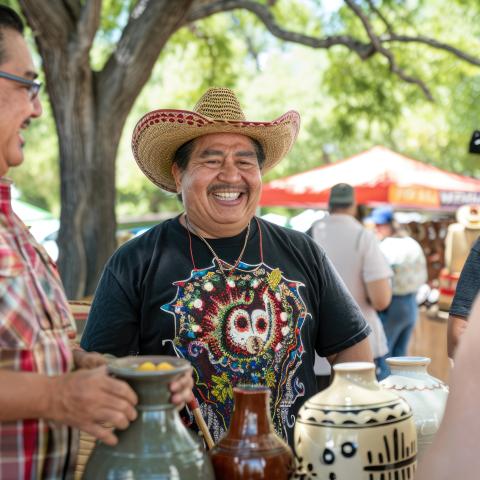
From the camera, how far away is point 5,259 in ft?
5.22

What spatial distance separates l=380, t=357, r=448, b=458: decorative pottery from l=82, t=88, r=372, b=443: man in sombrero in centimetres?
57

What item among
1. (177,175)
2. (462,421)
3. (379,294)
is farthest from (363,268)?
(462,421)

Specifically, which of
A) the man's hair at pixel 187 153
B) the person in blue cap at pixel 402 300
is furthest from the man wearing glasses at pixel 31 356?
the person in blue cap at pixel 402 300

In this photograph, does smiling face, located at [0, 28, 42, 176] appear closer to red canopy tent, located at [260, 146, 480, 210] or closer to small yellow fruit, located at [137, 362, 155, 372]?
small yellow fruit, located at [137, 362, 155, 372]

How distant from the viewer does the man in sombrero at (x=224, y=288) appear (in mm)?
2531

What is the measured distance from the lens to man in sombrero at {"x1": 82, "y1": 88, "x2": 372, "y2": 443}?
2.53 meters

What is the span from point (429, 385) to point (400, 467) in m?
0.43

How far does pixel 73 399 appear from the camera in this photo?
58.7 inches

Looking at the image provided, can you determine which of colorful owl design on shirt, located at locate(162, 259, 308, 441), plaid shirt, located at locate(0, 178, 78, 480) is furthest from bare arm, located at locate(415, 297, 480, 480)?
colorful owl design on shirt, located at locate(162, 259, 308, 441)

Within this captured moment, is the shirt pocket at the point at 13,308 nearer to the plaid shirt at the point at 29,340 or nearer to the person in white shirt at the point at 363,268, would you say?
the plaid shirt at the point at 29,340

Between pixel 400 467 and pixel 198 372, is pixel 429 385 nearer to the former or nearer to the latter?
pixel 400 467

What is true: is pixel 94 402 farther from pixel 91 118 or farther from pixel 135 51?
pixel 135 51

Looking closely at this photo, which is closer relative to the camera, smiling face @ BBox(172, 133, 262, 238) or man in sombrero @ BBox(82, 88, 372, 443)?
man in sombrero @ BBox(82, 88, 372, 443)

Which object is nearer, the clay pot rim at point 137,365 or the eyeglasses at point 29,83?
the clay pot rim at point 137,365
